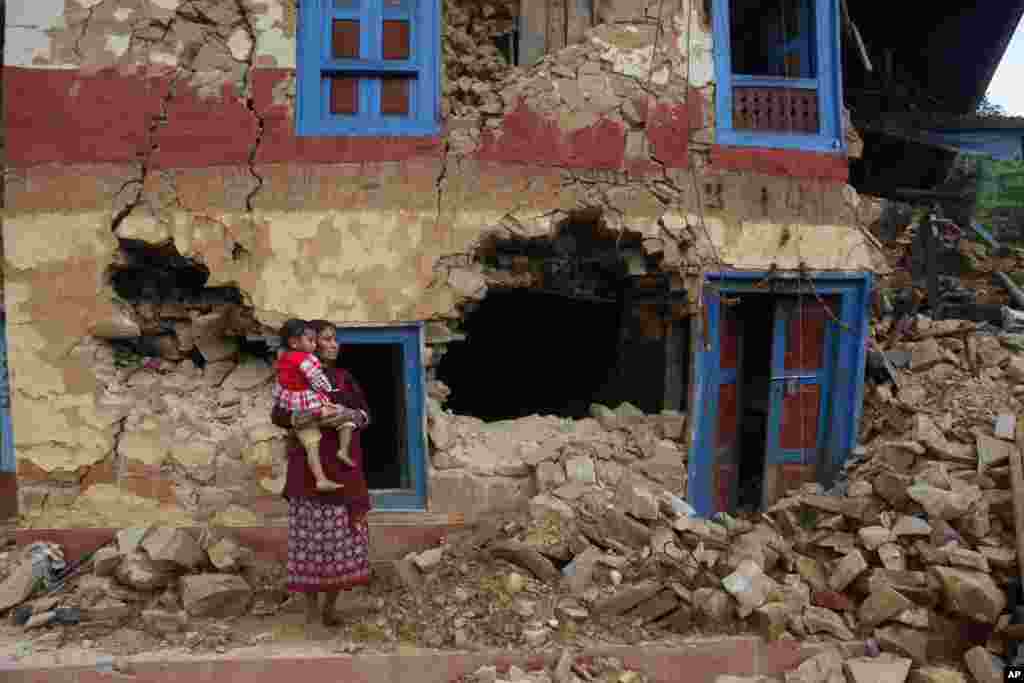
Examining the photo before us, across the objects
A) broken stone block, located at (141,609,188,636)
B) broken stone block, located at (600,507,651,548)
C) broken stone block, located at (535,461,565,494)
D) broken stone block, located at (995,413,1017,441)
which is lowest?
broken stone block, located at (141,609,188,636)

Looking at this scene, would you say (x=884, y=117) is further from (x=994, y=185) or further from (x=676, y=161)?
(x=676, y=161)

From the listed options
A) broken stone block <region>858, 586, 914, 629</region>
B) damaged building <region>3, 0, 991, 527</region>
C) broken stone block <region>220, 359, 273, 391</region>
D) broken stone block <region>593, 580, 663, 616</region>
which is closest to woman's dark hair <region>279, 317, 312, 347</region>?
damaged building <region>3, 0, 991, 527</region>

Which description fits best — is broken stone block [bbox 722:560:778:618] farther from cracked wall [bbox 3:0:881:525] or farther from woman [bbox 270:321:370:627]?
cracked wall [bbox 3:0:881:525]

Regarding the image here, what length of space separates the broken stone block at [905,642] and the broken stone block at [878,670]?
94 mm

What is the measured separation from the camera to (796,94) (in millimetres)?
5742

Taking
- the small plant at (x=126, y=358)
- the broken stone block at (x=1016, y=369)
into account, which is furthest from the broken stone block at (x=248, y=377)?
the broken stone block at (x=1016, y=369)

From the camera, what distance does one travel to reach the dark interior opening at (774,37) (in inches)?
234

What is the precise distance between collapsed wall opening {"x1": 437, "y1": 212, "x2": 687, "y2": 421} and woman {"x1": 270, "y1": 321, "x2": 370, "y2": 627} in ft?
4.91

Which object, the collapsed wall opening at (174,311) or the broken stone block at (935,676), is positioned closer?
the broken stone block at (935,676)

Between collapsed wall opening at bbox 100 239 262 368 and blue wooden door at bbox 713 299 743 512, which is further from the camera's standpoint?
blue wooden door at bbox 713 299 743 512

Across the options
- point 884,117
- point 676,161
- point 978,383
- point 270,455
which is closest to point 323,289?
point 270,455

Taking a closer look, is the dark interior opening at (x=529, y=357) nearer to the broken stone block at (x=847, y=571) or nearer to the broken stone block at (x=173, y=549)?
the broken stone block at (x=847, y=571)

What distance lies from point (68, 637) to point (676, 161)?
4.97 m

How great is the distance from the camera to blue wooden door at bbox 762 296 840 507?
5.83m
